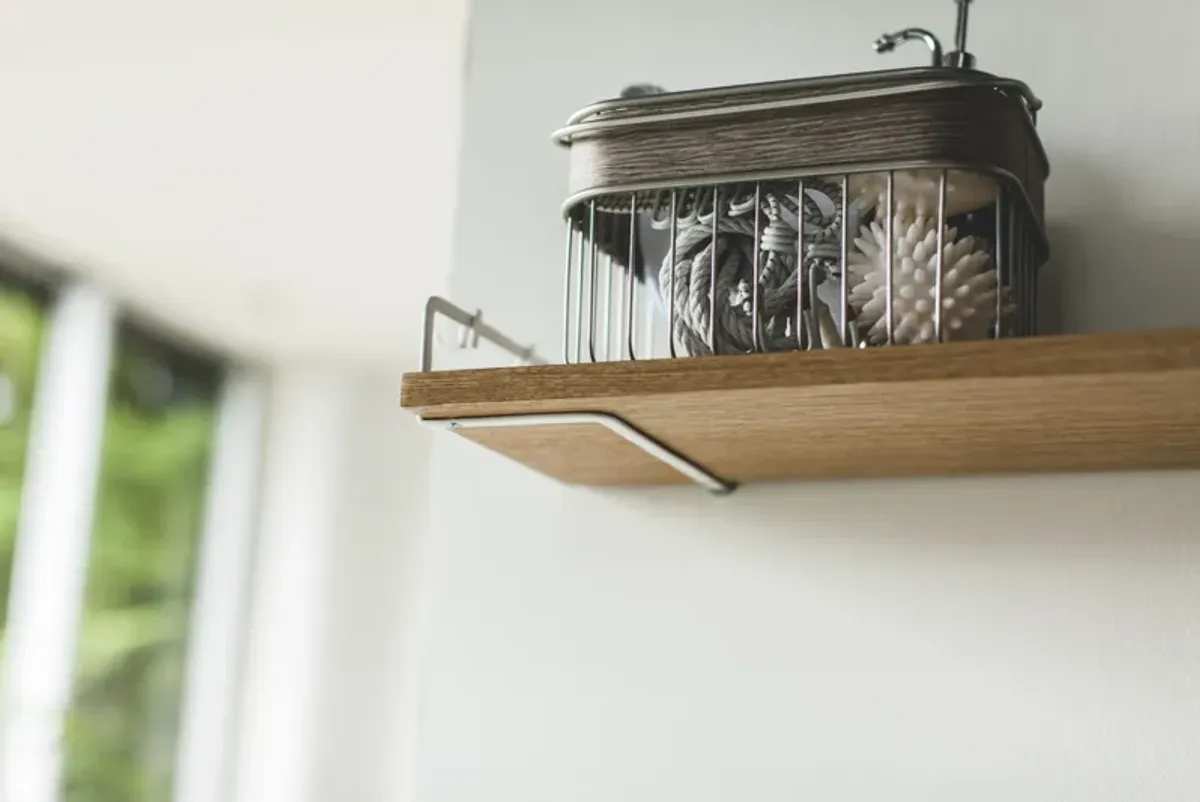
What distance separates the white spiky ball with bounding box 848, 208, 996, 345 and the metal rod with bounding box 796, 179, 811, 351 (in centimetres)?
3

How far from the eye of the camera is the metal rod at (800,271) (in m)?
0.67

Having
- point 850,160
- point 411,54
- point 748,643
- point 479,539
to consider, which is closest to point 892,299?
point 850,160

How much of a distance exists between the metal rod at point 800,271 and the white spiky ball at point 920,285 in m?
0.03

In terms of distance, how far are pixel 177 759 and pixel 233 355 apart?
0.94m

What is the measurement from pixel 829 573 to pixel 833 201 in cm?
29

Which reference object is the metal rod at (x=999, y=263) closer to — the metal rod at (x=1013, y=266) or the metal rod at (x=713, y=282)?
the metal rod at (x=1013, y=266)

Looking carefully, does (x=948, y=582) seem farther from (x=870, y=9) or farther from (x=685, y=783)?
(x=870, y=9)

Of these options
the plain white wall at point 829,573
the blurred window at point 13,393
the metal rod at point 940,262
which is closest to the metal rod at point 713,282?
the metal rod at point 940,262

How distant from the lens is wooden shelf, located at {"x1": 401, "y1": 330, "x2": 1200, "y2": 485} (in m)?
0.58

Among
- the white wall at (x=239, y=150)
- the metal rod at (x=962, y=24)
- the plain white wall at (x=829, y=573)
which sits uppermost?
the white wall at (x=239, y=150)

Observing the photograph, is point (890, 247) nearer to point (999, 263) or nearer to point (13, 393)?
point (999, 263)

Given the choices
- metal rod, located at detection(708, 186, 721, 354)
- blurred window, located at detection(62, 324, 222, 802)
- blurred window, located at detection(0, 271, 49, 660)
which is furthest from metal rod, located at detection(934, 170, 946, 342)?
blurred window, located at detection(62, 324, 222, 802)

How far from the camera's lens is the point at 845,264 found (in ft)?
2.16

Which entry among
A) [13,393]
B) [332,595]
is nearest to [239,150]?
[13,393]
